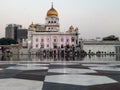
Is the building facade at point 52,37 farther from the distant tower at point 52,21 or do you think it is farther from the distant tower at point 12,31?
the distant tower at point 12,31

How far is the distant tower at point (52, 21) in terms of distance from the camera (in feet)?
351

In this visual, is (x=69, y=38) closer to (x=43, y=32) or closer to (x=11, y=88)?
(x=43, y=32)

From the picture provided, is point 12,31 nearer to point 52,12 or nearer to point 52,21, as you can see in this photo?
point 52,21

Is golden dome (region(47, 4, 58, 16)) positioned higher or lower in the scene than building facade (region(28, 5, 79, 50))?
higher

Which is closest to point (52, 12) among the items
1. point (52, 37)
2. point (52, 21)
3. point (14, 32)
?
point (52, 21)

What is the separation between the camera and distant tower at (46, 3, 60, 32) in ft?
351

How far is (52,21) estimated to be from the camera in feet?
360

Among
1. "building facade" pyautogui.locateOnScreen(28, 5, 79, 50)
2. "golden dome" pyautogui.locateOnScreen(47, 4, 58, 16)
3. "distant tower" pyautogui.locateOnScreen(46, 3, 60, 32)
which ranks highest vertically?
"golden dome" pyautogui.locateOnScreen(47, 4, 58, 16)

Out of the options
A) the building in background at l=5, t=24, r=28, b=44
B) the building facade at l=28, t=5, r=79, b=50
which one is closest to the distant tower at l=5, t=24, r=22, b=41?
the building in background at l=5, t=24, r=28, b=44

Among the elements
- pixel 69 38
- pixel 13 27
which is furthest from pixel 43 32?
pixel 13 27

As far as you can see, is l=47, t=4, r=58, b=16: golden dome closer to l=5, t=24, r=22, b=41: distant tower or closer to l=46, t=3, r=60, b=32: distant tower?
l=46, t=3, r=60, b=32: distant tower

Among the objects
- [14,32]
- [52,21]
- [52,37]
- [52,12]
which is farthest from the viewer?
[14,32]

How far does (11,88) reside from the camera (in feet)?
27.3

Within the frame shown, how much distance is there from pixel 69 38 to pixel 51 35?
24.5 feet
